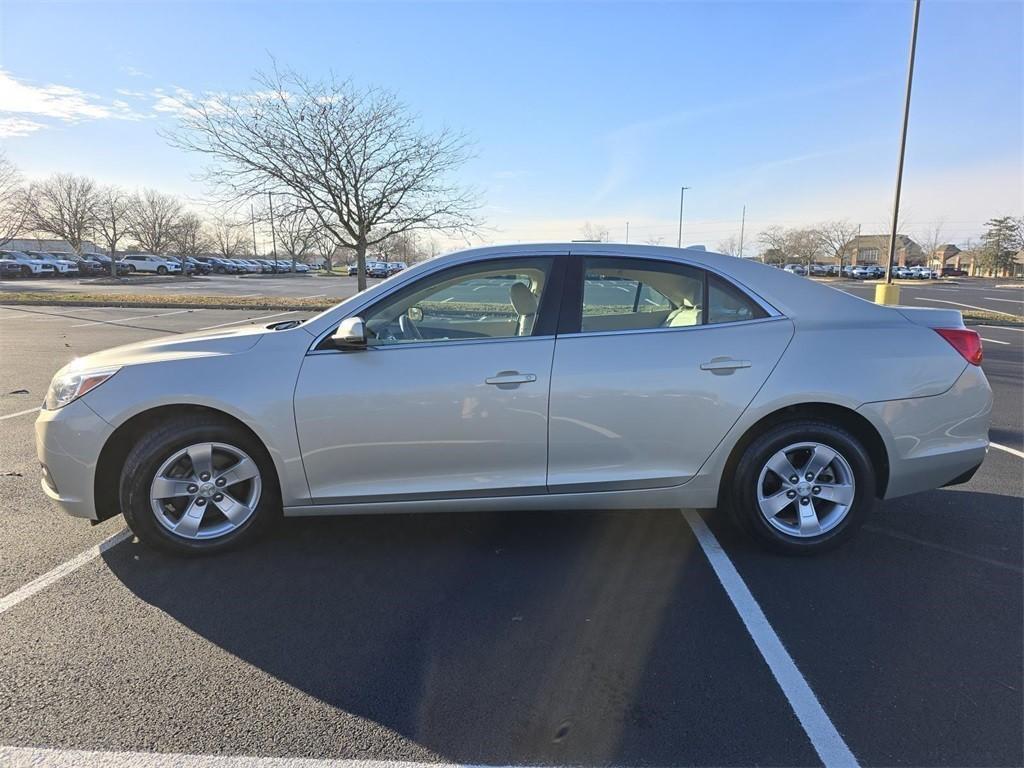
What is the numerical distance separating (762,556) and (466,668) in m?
1.87

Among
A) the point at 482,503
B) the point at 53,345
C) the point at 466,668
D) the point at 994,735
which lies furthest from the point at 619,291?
the point at 53,345

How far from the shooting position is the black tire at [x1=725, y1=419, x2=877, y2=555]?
11.0 ft

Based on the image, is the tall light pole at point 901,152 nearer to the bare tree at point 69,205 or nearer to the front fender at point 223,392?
the front fender at point 223,392

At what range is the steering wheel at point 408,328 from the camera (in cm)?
342

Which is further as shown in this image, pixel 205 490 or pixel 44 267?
pixel 44 267

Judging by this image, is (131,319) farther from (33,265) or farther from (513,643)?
(33,265)

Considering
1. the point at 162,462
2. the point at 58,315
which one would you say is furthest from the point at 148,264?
the point at 162,462

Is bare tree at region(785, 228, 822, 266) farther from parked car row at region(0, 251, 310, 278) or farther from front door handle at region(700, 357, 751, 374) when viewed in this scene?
front door handle at region(700, 357, 751, 374)

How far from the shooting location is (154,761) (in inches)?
79.1

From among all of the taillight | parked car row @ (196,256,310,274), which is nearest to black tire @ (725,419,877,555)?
the taillight

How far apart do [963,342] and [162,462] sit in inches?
171

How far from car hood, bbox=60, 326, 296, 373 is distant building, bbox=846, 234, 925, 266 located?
369 ft

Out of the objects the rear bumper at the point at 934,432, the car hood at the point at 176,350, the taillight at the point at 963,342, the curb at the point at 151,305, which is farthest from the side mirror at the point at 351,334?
the curb at the point at 151,305

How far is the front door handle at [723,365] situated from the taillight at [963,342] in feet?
3.79
